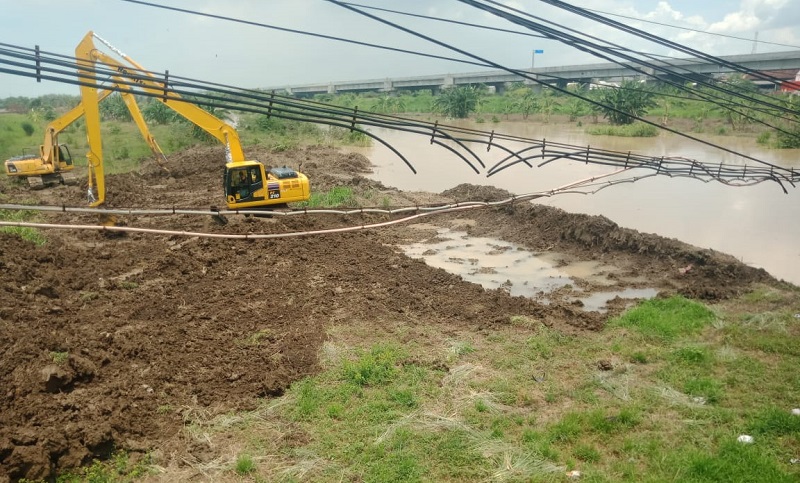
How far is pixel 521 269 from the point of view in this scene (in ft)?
49.8

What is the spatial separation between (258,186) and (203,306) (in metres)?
5.35

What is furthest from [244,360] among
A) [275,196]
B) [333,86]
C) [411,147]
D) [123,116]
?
[333,86]

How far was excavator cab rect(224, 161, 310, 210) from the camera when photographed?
1495 cm

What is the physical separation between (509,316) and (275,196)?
26.0ft

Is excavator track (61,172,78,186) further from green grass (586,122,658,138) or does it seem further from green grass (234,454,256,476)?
green grass (586,122,658,138)

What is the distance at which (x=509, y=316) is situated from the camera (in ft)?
35.9

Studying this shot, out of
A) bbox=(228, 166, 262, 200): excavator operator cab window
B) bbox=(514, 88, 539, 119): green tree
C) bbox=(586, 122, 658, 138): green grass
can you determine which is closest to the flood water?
bbox=(586, 122, 658, 138): green grass

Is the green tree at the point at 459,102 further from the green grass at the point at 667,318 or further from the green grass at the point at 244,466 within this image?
the green grass at the point at 244,466

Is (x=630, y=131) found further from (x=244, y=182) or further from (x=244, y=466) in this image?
(x=244, y=466)

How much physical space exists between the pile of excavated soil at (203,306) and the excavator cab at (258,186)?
63cm

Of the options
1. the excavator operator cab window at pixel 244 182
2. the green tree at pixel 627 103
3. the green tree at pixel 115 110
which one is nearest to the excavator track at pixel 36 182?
the excavator operator cab window at pixel 244 182

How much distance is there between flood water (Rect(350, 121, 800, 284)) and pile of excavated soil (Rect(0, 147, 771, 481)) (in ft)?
10.4

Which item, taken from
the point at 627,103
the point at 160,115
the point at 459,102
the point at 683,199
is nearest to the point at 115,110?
the point at 160,115

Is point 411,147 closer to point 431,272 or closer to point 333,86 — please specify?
point 431,272
